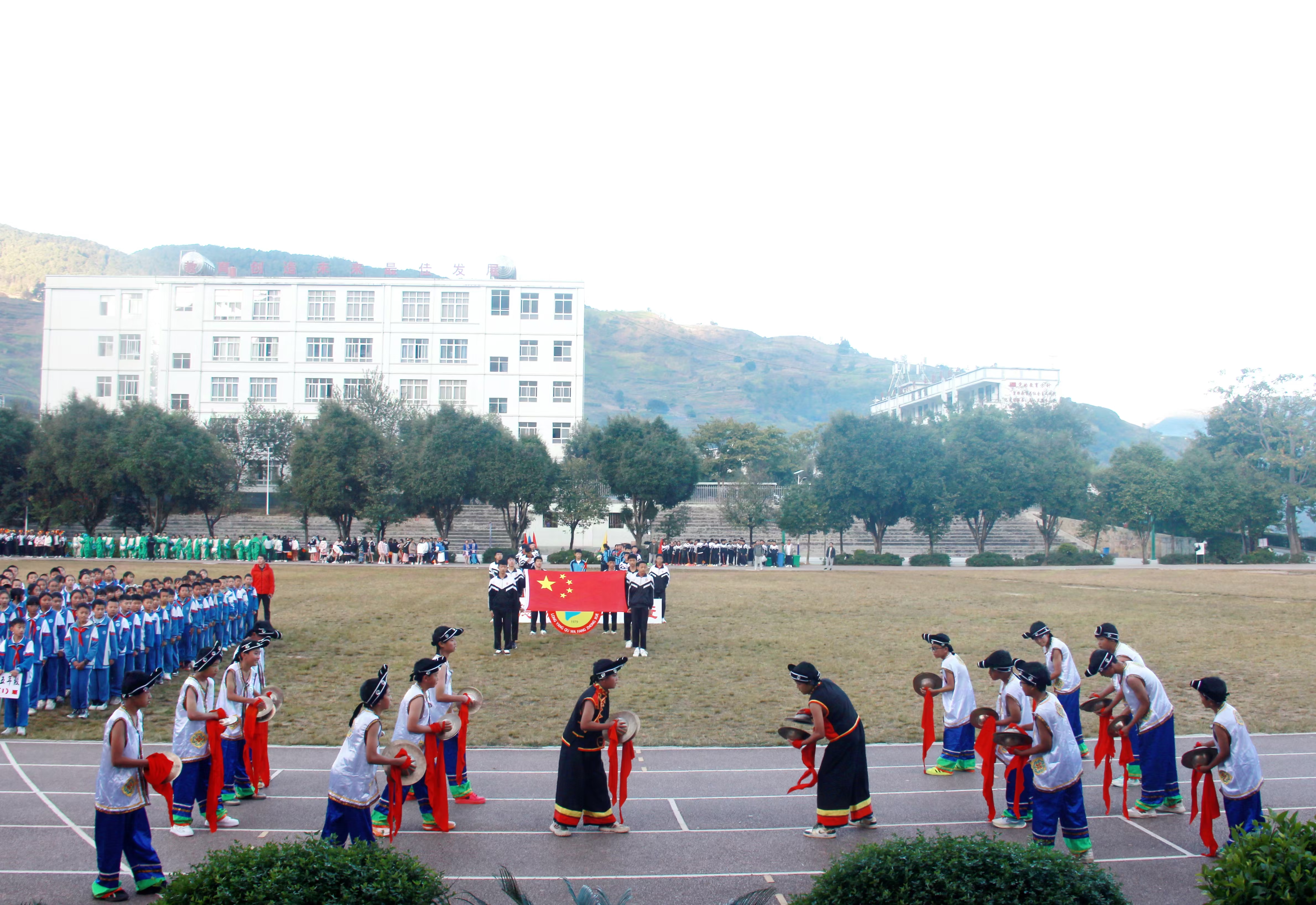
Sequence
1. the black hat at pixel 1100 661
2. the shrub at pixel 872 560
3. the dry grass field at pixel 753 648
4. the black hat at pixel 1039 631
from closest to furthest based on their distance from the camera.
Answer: the black hat at pixel 1100 661
the black hat at pixel 1039 631
the dry grass field at pixel 753 648
the shrub at pixel 872 560

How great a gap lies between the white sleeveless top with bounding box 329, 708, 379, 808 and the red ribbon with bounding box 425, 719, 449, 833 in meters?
1.08

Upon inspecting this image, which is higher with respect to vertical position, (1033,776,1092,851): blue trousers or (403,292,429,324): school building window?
(403,292,429,324): school building window

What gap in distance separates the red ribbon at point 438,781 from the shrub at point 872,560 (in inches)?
1768

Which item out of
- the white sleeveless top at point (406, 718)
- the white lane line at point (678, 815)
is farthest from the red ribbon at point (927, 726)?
the white sleeveless top at point (406, 718)

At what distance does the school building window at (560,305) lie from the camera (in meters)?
71.2

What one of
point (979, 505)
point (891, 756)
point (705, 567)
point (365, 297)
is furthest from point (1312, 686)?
point (365, 297)

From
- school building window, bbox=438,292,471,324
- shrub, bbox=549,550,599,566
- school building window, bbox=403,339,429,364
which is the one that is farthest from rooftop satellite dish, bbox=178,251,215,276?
shrub, bbox=549,550,599,566

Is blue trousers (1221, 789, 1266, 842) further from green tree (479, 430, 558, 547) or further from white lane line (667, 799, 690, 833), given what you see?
green tree (479, 430, 558, 547)

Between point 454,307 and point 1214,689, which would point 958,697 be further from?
point 454,307

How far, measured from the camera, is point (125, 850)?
7.08 meters

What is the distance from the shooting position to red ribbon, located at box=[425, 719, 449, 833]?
8.39 m

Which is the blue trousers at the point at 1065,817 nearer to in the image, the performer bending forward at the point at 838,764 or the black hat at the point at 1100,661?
the performer bending forward at the point at 838,764

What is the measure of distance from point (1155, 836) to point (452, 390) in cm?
6654

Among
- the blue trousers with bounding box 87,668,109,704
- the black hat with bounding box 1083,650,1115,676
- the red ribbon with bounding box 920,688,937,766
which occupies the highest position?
the black hat with bounding box 1083,650,1115,676
